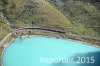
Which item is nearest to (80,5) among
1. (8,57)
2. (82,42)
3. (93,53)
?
(82,42)

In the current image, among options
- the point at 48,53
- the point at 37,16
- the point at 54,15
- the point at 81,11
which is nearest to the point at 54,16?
the point at 54,15

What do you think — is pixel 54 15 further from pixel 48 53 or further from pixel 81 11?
pixel 48 53

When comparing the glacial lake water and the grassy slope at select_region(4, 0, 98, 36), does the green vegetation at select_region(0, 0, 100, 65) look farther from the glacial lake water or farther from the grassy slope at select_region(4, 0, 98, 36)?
the glacial lake water

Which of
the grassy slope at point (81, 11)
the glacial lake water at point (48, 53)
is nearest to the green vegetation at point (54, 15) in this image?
the grassy slope at point (81, 11)

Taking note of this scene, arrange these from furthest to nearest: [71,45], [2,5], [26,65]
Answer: [2,5], [71,45], [26,65]

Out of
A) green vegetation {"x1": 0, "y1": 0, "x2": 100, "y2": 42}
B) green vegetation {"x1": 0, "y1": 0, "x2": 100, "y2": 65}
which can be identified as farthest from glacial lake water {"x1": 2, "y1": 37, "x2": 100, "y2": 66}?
green vegetation {"x1": 0, "y1": 0, "x2": 100, "y2": 42}

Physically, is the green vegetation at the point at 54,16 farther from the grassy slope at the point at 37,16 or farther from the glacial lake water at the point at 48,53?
the glacial lake water at the point at 48,53

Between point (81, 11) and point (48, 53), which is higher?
point (81, 11)

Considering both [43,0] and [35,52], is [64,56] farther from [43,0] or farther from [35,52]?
[43,0]

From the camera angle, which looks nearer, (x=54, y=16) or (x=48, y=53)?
(x=48, y=53)
